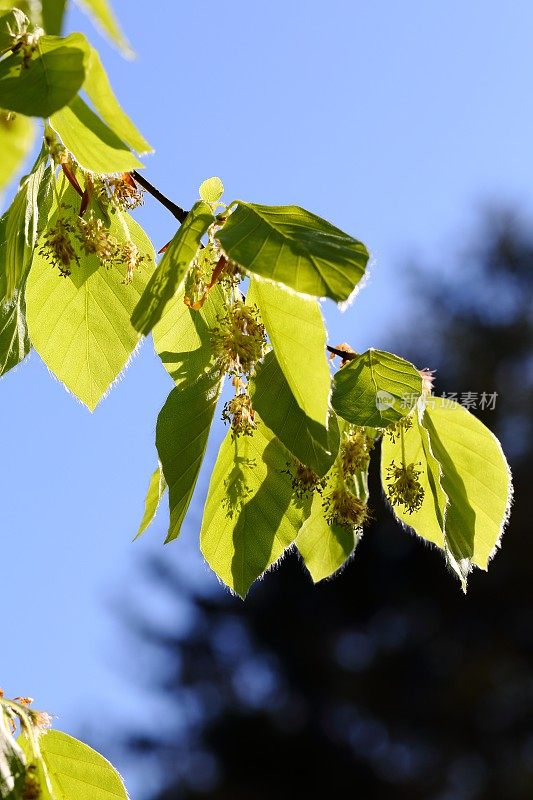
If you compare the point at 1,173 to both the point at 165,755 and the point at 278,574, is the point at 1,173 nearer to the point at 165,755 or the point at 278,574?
the point at 278,574

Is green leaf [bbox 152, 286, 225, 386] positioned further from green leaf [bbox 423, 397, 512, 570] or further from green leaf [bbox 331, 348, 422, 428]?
green leaf [bbox 423, 397, 512, 570]

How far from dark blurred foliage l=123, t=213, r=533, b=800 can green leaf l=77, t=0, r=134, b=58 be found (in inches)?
633

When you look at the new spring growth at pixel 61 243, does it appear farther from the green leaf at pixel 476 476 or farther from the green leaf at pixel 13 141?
the green leaf at pixel 476 476

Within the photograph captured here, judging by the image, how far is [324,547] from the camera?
1.47m

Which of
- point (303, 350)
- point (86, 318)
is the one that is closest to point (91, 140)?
point (303, 350)

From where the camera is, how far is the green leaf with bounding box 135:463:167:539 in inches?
49.8

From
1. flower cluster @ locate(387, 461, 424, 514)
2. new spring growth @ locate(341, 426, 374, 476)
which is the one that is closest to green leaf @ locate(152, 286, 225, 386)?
new spring growth @ locate(341, 426, 374, 476)

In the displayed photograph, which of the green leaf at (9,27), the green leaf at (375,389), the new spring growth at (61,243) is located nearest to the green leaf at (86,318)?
the new spring growth at (61,243)

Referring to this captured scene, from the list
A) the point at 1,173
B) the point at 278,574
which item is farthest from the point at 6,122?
the point at 278,574

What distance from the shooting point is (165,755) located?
19.6m

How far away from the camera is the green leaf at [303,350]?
1018mm

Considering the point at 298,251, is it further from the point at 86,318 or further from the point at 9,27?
the point at 86,318

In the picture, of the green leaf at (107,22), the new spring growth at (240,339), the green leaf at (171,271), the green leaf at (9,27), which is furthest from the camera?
the new spring growth at (240,339)

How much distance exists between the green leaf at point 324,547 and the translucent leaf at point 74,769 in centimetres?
42
